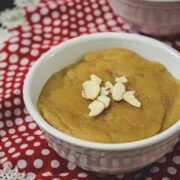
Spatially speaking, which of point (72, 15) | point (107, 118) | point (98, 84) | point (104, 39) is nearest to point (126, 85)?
point (98, 84)

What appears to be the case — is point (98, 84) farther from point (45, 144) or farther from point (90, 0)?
point (90, 0)

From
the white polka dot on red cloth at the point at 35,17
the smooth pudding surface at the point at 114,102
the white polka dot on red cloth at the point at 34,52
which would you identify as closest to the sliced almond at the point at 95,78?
the smooth pudding surface at the point at 114,102

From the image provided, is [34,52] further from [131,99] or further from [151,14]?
[131,99]

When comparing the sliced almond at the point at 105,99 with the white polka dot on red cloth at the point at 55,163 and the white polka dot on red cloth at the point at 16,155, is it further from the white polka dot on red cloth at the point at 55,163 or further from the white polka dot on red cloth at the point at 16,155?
the white polka dot on red cloth at the point at 16,155

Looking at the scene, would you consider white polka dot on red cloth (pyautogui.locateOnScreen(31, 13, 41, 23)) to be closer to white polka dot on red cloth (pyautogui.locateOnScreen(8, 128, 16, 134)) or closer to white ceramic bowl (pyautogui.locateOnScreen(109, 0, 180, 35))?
white ceramic bowl (pyautogui.locateOnScreen(109, 0, 180, 35))

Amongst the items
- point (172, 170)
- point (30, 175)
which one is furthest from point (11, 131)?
point (172, 170)

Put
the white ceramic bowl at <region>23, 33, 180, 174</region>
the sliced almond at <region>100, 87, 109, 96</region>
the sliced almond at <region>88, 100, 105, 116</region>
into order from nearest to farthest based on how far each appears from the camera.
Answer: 1. the white ceramic bowl at <region>23, 33, 180, 174</region>
2. the sliced almond at <region>88, 100, 105, 116</region>
3. the sliced almond at <region>100, 87, 109, 96</region>

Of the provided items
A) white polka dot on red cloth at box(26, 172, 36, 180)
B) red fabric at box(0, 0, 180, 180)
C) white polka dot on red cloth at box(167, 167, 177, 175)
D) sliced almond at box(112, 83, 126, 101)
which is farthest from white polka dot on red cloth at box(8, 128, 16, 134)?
white polka dot on red cloth at box(167, 167, 177, 175)
